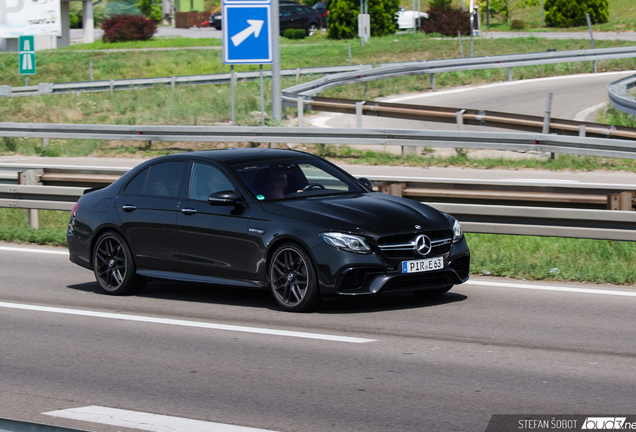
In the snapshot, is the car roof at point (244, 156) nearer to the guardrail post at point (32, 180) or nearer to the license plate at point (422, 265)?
the license plate at point (422, 265)

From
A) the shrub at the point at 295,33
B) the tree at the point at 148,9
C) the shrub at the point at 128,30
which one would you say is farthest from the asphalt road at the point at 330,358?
the tree at the point at 148,9

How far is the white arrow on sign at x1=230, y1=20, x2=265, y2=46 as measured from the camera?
68.7 ft

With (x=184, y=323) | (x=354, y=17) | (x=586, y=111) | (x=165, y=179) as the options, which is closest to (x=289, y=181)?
(x=165, y=179)

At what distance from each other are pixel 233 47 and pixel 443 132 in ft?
16.9

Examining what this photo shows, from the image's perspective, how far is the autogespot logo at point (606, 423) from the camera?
16.5 ft

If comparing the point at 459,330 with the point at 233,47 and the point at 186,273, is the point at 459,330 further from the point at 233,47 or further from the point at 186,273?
the point at 233,47

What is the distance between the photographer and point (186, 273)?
29.7ft

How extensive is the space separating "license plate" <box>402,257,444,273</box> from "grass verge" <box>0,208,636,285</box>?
7.07 feet

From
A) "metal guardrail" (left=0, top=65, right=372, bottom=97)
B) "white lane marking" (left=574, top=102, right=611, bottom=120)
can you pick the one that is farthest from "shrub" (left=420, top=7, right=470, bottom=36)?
"white lane marking" (left=574, top=102, right=611, bottom=120)

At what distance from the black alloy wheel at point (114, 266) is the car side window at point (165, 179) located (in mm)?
627

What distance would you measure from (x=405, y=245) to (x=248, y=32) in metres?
13.8

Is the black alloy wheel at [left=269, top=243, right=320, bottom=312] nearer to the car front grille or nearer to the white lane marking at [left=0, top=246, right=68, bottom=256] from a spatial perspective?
the car front grille

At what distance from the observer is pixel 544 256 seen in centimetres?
1104

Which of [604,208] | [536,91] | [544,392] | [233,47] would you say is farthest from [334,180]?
[536,91]
